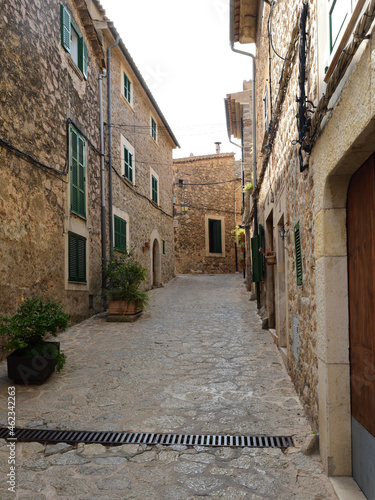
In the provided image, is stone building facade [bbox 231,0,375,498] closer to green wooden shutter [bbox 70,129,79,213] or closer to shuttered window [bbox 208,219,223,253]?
green wooden shutter [bbox 70,129,79,213]

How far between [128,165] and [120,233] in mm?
2270

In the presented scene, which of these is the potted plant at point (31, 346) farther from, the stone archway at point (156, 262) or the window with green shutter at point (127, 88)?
the stone archway at point (156, 262)

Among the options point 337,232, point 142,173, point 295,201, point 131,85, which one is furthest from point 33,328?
point 131,85

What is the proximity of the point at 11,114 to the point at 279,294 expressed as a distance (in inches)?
186

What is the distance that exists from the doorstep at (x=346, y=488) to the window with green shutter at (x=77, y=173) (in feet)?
22.8

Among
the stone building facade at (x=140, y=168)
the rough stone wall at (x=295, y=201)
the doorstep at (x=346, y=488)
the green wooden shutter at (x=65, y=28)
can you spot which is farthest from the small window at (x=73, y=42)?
the doorstep at (x=346, y=488)

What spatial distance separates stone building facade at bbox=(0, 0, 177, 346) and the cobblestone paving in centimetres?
145

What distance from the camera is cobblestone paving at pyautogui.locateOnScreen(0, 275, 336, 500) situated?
2820 millimetres

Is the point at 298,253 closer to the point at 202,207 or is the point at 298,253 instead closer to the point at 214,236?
the point at 202,207

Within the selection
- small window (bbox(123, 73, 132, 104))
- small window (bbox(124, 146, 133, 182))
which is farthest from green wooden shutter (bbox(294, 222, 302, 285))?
small window (bbox(123, 73, 132, 104))

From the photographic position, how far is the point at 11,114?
20.0 ft

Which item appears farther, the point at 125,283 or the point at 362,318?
the point at 125,283

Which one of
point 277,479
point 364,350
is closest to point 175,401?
point 277,479

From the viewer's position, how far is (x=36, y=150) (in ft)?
22.7
